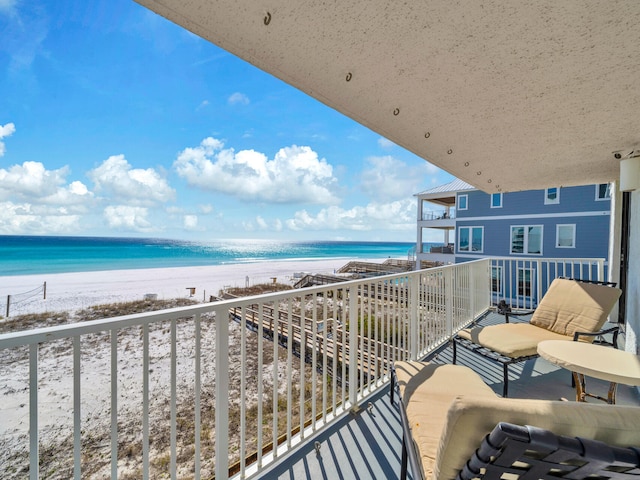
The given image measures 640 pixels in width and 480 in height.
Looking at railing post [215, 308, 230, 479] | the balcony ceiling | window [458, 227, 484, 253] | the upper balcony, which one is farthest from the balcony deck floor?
the upper balcony

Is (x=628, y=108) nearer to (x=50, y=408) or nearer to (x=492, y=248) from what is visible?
(x=50, y=408)

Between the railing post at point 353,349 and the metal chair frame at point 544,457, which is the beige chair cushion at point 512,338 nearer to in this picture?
the railing post at point 353,349

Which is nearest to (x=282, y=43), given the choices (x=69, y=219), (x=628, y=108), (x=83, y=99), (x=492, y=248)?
(x=628, y=108)

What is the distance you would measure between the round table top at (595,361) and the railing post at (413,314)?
1.10m

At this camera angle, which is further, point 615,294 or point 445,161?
point 445,161

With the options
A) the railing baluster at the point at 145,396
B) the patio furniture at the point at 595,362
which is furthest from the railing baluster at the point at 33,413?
the patio furniture at the point at 595,362

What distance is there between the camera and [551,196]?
12734 mm

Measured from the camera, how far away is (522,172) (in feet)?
13.0

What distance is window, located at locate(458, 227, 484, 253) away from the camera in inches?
589

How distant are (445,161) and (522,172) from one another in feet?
4.31

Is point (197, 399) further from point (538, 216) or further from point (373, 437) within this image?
point (538, 216)

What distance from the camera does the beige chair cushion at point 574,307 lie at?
2.76 meters

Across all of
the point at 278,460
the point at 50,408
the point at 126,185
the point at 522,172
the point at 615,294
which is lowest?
the point at 50,408

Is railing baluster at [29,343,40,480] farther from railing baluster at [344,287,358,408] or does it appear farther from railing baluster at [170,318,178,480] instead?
railing baluster at [344,287,358,408]
